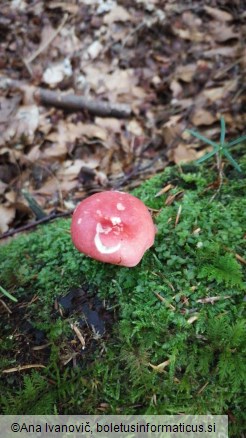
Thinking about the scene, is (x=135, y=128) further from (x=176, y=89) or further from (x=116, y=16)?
(x=116, y=16)

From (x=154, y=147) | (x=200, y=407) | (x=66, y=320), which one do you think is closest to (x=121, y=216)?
(x=66, y=320)

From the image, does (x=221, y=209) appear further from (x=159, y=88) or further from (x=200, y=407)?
(x=159, y=88)

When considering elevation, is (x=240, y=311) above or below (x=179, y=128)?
above

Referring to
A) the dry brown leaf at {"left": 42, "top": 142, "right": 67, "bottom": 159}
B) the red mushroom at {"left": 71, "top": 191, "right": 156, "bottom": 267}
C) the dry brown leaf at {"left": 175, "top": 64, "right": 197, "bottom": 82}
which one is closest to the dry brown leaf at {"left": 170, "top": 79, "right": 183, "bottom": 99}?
the dry brown leaf at {"left": 175, "top": 64, "right": 197, "bottom": 82}

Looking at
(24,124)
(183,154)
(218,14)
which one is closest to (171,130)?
(183,154)

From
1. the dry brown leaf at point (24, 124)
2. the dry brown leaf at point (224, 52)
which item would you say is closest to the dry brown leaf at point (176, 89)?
the dry brown leaf at point (224, 52)

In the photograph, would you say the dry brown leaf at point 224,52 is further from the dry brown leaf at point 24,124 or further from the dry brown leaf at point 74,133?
the dry brown leaf at point 24,124
